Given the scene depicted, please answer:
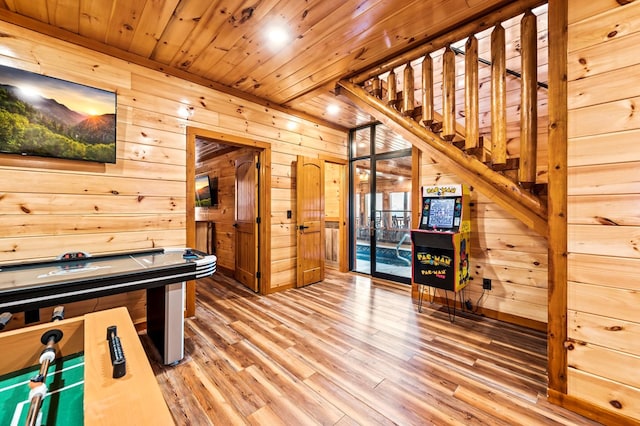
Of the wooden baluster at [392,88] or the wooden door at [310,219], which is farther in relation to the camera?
the wooden door at [310,219]

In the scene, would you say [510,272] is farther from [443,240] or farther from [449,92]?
[449,92]

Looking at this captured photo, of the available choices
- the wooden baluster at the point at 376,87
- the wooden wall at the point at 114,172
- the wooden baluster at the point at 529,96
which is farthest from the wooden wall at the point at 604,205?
the wooden wall at the point at 114,172

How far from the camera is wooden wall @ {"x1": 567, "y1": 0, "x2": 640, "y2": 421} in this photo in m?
1.62

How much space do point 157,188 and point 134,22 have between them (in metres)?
1.53

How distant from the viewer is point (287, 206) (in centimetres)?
436

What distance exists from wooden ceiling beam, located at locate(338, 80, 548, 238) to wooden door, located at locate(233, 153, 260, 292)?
192cm

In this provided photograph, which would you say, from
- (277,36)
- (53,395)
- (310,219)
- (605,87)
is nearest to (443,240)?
(605,87)

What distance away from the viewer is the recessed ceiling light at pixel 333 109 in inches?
168

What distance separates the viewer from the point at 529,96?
215 centimetres

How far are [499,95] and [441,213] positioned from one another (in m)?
1.39

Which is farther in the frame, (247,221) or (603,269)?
(247,221)

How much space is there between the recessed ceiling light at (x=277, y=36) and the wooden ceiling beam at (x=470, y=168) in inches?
38.5

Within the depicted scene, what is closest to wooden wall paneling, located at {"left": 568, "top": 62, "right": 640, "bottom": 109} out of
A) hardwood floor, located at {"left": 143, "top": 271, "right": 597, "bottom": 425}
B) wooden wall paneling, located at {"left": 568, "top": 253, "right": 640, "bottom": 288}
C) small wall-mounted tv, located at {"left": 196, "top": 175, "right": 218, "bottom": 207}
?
wooden wall paneling, located at {"left": 568, "top": 253, "right": 640, "bottom": 288}

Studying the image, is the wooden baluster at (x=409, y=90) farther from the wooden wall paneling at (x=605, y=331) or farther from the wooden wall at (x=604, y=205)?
the wooden wall paneling at (x=605, y=331)
